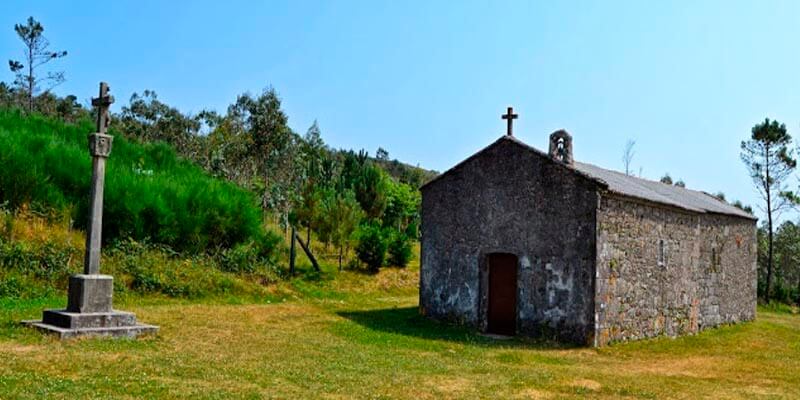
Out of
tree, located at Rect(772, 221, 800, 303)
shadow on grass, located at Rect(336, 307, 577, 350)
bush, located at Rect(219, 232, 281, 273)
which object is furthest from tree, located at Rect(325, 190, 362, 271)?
tree, located at Rect(772, 221, 800, 303)

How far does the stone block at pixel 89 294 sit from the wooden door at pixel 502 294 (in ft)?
30.2

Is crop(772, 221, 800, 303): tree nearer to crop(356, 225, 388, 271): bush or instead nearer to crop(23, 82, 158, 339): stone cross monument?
crop(356, 225, 388, 271): bush

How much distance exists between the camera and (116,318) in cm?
1262

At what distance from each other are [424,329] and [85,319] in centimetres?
815

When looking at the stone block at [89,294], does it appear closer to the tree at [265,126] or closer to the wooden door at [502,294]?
the wooden door at [502,294]

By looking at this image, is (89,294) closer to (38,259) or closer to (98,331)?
(98,331)

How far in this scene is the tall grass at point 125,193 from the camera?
20.7 meters

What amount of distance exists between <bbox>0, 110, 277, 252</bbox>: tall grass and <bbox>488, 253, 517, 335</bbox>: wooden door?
1005cm

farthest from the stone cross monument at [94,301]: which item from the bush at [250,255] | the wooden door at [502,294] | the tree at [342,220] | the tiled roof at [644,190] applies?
the tree at [342,220]

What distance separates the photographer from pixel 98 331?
12.1m

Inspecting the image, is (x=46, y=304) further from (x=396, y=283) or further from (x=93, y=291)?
(x=396, y=283)

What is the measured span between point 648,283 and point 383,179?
76.3 feet

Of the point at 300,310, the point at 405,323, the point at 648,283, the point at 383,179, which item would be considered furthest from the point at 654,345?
the point at 383,179

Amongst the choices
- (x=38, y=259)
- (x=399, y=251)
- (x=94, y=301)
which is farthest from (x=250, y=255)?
(x=94, y=301)
